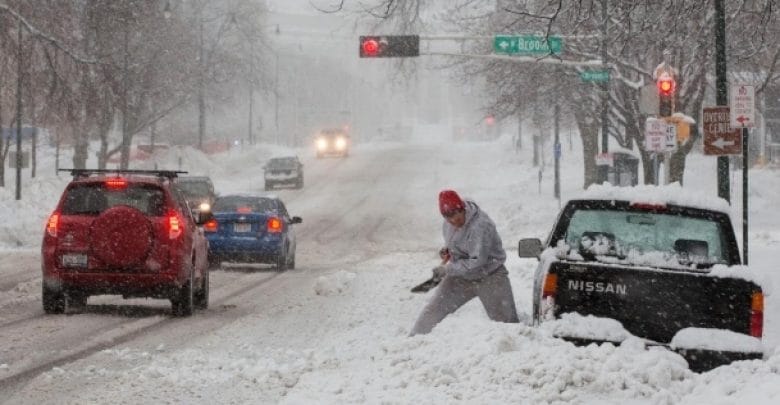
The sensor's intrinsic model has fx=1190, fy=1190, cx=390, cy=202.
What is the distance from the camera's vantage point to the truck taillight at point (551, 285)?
884 centimetres

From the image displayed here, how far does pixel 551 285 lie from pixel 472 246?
68.4 inches

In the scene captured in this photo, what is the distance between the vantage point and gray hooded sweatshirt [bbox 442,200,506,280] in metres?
10.4

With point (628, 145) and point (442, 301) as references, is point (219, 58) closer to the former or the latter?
point (628, 145)

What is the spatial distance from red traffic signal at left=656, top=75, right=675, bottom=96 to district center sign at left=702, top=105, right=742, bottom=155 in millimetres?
6648

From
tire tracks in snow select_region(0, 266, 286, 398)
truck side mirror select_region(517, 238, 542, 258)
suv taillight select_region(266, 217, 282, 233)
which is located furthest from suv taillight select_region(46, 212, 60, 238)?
suv taillight select_region(266, 217, 282, 233)

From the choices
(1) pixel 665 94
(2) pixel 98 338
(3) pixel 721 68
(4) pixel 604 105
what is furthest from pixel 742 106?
(4) pixel 604 105

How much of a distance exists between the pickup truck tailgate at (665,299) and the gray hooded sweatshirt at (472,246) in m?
1.79

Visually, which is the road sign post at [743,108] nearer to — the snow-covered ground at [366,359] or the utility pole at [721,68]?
the utility pole at [721,68]

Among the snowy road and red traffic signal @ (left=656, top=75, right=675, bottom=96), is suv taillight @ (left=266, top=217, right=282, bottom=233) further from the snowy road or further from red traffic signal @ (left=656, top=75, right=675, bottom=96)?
red traffic signal @ (left=656, top=75, right=675, bottom=96)

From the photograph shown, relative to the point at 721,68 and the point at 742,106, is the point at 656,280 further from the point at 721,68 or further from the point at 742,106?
the point at 721,68

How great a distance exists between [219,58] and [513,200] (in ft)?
60.4

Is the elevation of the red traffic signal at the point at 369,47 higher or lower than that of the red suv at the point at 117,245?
higher

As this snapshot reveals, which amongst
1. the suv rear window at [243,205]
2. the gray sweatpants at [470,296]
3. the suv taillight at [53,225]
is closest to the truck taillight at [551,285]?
the gray sweatpants at [470,296]

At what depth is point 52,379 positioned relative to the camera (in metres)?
9.38
